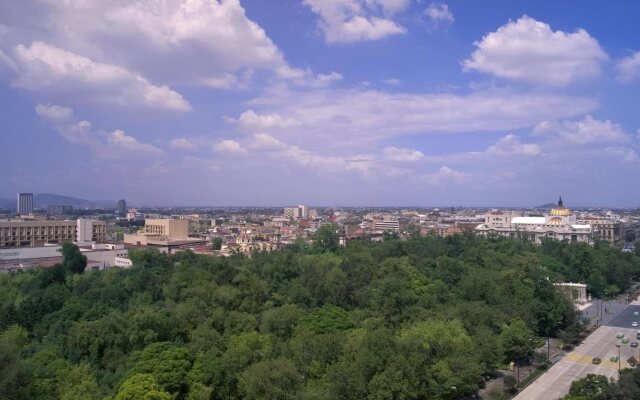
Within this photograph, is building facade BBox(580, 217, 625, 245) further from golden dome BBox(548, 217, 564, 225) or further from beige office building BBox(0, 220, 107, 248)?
beige office building BBox(0, 220, 107, 248)

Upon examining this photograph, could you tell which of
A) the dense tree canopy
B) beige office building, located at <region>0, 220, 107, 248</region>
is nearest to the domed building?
the dense tree canopy

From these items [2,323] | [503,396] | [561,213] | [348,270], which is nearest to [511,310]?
[503,396]

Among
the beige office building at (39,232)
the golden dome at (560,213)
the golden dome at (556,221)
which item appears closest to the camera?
the beige office building at (39,232)

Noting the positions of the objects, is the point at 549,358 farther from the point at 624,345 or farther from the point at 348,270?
the point at 348,270

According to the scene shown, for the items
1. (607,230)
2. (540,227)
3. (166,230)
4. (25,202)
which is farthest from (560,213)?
(25,202)

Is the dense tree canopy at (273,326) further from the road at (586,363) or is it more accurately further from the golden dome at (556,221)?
the golden dome at (556,221)

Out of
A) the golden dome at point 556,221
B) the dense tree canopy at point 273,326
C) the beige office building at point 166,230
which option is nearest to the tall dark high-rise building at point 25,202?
the beige office building at point 166,230
